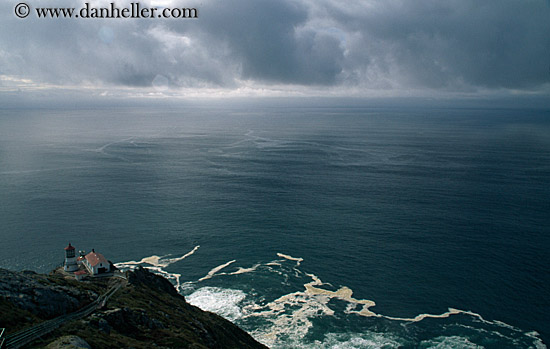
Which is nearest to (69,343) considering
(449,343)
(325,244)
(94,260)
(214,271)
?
(94,260)

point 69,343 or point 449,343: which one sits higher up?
point 69,343

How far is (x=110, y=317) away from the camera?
47.4m

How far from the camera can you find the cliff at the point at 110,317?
41.5 m

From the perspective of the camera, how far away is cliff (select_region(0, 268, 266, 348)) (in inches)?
1634

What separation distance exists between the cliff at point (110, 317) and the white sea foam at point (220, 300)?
1104 cm

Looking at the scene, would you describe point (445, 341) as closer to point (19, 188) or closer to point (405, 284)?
point (405, 284)

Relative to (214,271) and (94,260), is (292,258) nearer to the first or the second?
(214,271)

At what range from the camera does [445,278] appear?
86188 millimetres

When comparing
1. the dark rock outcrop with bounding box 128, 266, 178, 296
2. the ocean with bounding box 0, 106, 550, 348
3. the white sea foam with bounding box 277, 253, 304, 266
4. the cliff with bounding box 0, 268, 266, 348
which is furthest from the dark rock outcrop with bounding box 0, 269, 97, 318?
the white sea foam with bounding box 277, 253, 304, 266

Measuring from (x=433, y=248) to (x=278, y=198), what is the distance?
5794 cm

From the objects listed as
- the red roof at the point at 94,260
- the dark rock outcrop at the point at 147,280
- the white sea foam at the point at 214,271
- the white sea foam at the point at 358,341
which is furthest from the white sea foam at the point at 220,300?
the red roof at the point at 94,260

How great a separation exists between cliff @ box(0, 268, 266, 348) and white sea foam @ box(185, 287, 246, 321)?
36.2ft

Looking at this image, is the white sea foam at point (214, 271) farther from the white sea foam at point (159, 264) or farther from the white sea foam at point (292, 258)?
the white sea foam at point (292, 258)

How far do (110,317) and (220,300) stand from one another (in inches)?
1288
